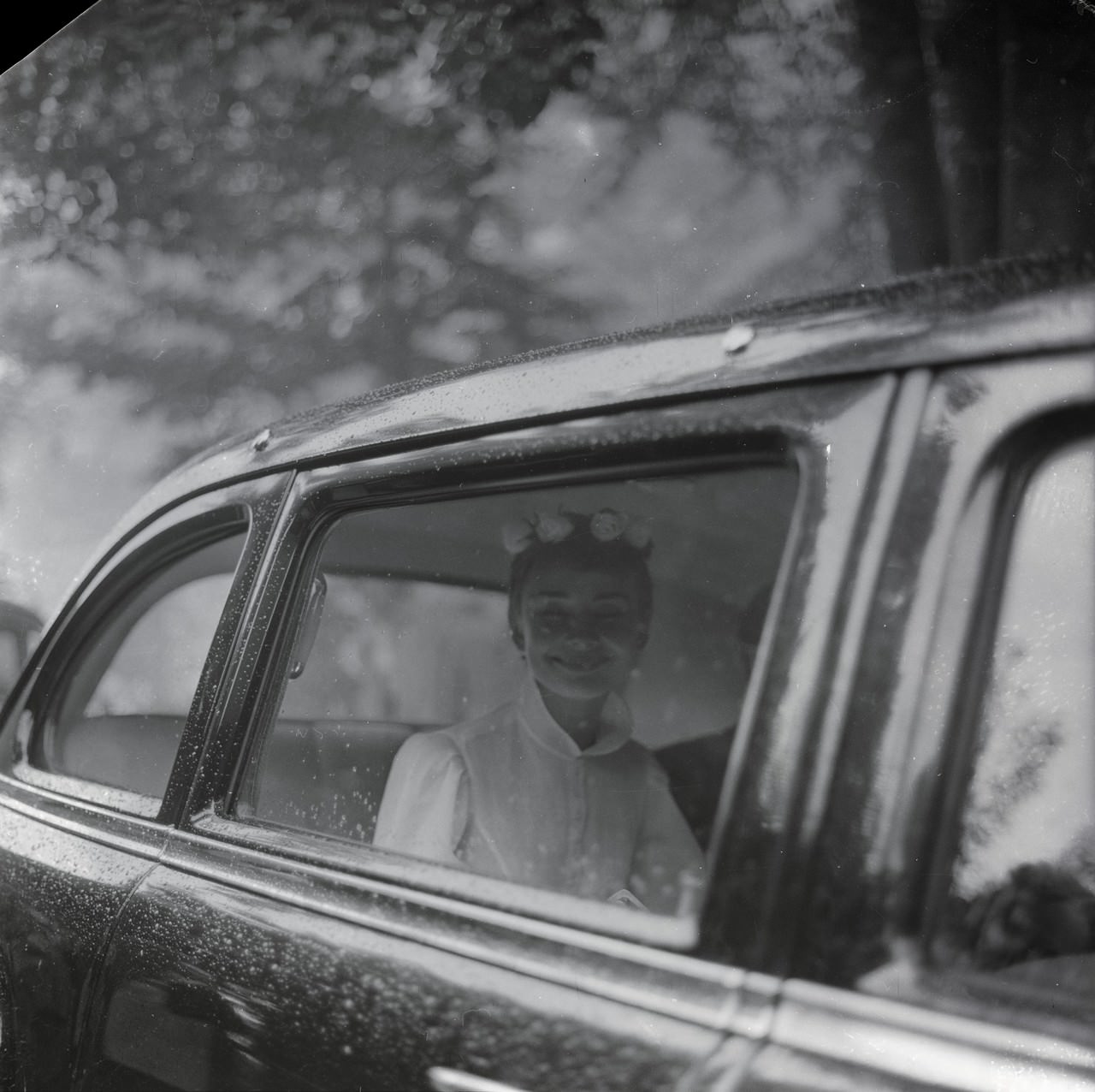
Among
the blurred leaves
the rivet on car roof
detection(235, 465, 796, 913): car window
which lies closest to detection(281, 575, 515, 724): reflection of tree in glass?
detection(235, 465, 796, 913): car window

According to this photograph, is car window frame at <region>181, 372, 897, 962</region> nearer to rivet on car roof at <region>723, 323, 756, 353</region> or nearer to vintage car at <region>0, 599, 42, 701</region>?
rivet on car roof at <region>723, 323, 756, 353</region>

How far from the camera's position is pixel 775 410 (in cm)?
100

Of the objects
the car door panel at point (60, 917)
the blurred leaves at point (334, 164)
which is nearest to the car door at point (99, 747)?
the car door panel at point (60, 917)

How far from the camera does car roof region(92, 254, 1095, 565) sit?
87cm

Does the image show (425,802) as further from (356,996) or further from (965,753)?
(965,753)

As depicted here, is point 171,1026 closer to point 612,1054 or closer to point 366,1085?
point 366,1085

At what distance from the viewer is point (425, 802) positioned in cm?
131

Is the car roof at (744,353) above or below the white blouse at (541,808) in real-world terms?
above

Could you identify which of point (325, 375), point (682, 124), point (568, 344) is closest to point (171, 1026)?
point (568, 344)

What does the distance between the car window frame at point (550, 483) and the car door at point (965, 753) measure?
2.5 inches

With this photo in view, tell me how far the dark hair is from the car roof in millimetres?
146

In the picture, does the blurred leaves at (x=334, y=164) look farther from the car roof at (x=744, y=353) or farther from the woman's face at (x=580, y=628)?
the woman's face at (x=580, y=628)

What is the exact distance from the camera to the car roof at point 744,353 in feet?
2.87

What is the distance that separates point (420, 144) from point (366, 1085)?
196 cm
